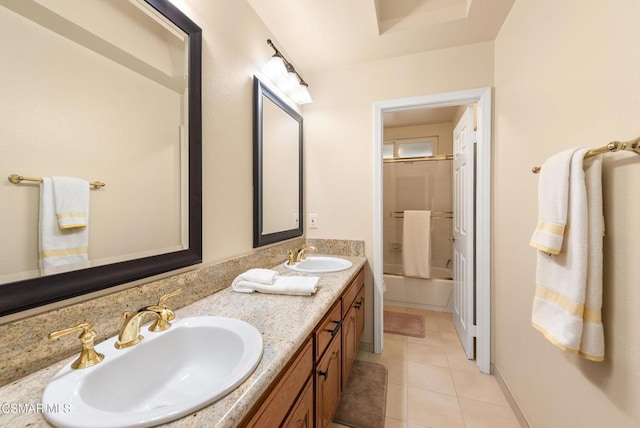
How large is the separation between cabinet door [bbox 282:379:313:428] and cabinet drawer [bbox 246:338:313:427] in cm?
3

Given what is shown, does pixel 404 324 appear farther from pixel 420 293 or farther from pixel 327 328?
pixel 327 328

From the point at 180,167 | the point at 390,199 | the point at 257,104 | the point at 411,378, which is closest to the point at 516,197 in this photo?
the point at 411,378

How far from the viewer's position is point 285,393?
75cm

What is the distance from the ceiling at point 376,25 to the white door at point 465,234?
0.60 m

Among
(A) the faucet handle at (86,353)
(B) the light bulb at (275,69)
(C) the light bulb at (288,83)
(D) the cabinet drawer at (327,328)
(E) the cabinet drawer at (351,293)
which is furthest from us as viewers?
(C) the light bulb at (288,83)

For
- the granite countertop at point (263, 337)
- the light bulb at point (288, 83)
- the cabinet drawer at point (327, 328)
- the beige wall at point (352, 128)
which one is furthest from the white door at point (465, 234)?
the light bulb at point (288, 83)

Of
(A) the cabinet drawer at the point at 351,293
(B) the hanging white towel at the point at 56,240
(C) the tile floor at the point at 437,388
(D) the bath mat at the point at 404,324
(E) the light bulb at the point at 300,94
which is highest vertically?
(E) the light bulb at the point at 300,94

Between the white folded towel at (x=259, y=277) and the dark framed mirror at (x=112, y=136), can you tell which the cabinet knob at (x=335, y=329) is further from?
the dark framed mirror at (x=112, y=136)

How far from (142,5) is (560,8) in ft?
5.39

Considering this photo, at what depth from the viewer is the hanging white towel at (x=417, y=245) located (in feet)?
10.1

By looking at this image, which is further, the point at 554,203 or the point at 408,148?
the point at 408,148

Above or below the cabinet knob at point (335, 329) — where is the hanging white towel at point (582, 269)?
above

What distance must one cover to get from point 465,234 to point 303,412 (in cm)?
183

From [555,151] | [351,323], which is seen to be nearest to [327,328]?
[351,323]
